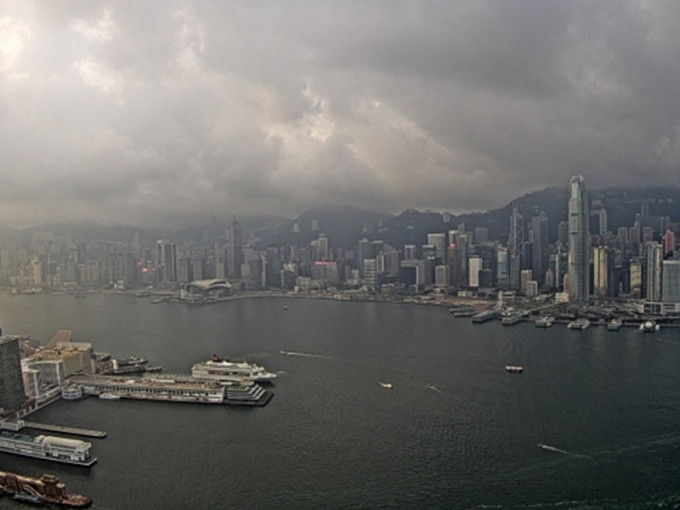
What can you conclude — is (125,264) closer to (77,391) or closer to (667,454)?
(77,391)

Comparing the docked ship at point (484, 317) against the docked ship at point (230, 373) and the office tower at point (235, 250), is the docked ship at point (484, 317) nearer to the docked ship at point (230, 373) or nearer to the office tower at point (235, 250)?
the docked ship at point (230, 373)

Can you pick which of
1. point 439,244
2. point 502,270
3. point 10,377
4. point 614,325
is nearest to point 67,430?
point 10,377

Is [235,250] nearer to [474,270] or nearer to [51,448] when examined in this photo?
[474,270]

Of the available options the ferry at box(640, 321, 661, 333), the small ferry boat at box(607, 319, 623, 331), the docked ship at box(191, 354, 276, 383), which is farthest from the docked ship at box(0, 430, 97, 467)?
the ferry at box(640, 321, 661, 333)

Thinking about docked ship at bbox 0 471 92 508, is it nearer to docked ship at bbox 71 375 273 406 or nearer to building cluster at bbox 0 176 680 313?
docked ship at bbox 71 375 273 406

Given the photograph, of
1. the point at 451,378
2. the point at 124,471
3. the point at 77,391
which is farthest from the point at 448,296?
the point at 124,471
